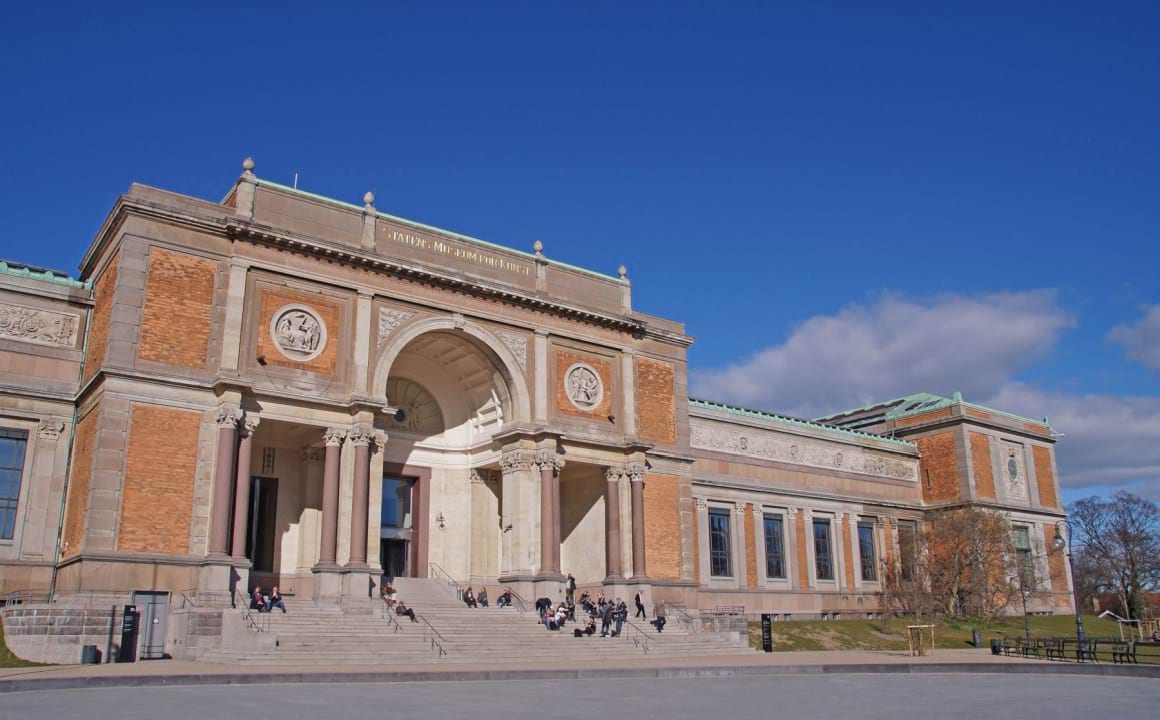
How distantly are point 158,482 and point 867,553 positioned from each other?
124ft

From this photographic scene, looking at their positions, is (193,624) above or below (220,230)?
below

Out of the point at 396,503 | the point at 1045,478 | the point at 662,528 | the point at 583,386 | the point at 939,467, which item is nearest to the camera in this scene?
the point at 396,503

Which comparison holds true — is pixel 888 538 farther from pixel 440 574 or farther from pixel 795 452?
pixel 440 574

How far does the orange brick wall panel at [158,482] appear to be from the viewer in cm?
2630

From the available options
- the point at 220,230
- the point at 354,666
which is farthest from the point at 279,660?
the point at 220,230

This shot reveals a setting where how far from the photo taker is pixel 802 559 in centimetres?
4903

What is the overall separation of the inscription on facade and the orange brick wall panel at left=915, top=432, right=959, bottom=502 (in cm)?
3028

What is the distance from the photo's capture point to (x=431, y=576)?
35.8m

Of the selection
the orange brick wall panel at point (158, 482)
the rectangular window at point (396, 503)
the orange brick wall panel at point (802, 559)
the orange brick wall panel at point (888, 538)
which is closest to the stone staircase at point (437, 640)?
the rectangular window at point (396, 503)

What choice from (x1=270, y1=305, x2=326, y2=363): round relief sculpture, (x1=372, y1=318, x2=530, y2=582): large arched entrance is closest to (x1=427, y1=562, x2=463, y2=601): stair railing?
(x1=372, y1=318, x2=530, y2=582): large arched entrance

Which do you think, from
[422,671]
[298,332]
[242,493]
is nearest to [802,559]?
[298,332]

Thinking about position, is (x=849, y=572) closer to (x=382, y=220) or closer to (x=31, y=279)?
(x=382, y=220)

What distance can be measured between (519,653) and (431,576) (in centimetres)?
964

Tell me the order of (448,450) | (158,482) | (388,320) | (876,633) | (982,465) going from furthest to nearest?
(982,465) → (876,633) → (448,450) → (388,320) → (158,482)
